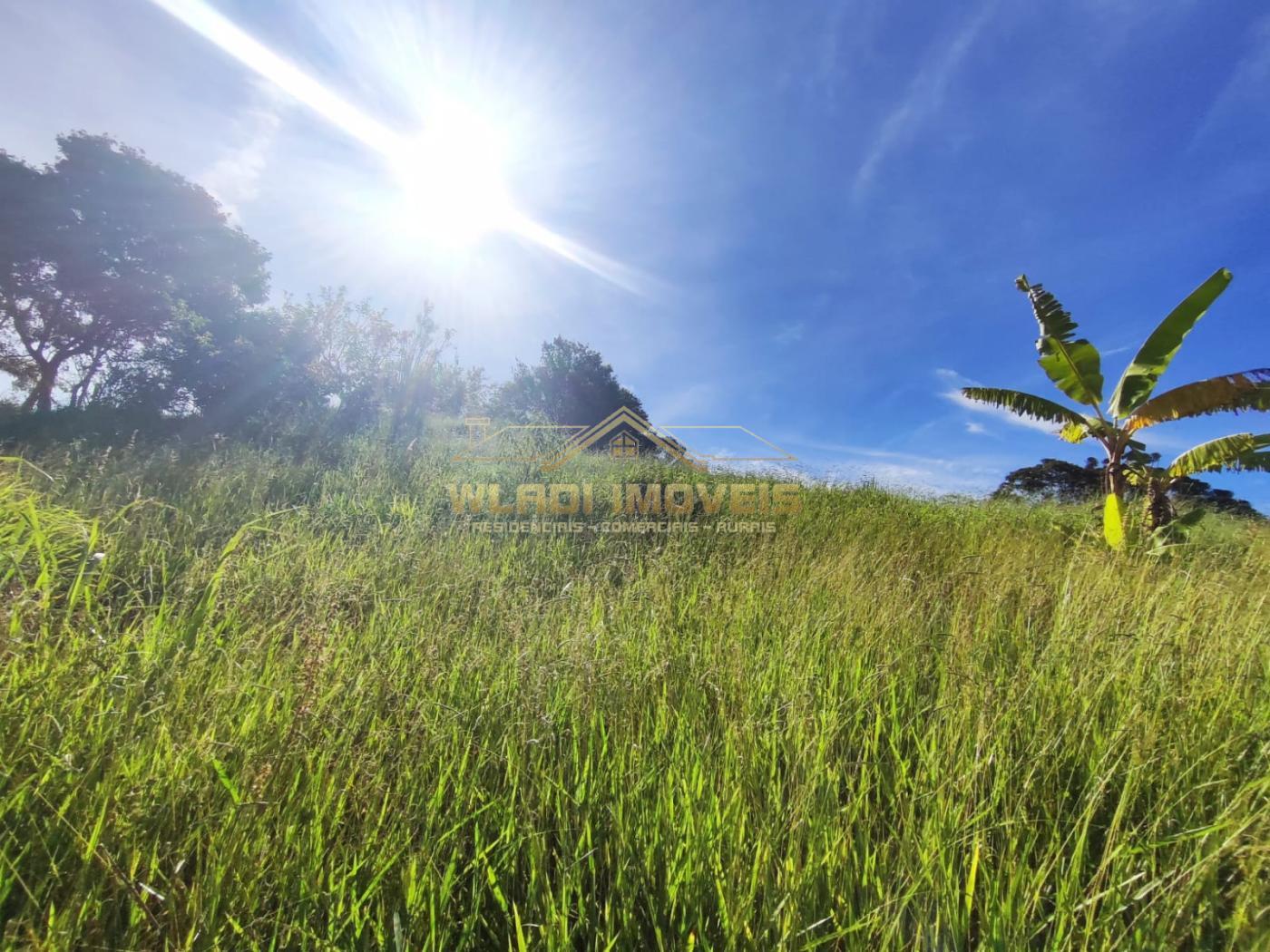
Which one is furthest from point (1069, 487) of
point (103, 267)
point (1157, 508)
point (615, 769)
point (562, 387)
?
point (103, 267)

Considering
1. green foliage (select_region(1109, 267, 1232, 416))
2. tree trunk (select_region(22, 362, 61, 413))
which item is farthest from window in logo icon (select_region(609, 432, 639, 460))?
tree trunk (select_region(22, 362, 61, 413))

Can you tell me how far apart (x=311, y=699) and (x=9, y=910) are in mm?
741

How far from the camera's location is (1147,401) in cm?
517

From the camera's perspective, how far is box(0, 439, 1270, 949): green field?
0.99 metres

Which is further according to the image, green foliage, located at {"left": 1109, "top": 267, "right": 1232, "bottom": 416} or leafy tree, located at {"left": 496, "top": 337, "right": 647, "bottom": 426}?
leafy tree, located at {"left": 496, "top": 337, "right": 647, "bottom": 426}

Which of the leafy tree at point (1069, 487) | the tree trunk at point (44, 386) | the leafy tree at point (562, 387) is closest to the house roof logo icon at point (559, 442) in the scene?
the leafy tree at point (1069, 487)

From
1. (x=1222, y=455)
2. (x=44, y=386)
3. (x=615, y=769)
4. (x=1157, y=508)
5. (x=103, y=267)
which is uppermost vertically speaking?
(x=103, y=267)

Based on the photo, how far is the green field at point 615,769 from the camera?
38.8 inches

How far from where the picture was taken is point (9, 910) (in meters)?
0.96

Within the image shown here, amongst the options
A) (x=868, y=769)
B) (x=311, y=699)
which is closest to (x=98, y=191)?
(x=311, y=699)

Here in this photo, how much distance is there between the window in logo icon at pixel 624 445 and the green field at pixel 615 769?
7362mm

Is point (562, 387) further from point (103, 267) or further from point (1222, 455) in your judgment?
point (1222, 455)

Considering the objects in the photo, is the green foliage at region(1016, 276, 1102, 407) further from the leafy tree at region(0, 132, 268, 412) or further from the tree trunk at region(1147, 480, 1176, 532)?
the leafy tree at region(0, 132, 268, 412)

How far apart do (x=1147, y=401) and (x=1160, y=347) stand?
59cm
